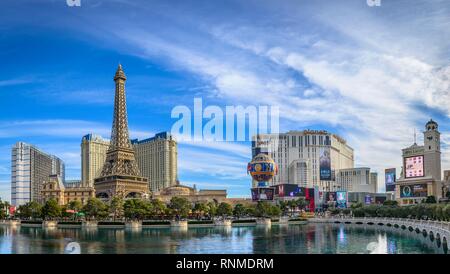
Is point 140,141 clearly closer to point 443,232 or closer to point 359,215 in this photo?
point 359,215

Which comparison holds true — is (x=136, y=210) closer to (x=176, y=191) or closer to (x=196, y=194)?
(x=196, y=194)

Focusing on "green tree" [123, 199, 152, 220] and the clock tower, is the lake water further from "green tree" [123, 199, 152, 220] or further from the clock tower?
the clock tower

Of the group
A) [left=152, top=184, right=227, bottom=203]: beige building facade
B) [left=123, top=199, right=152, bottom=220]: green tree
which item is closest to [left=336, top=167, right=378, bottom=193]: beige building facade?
[left=152, top=184, right=227, bottom=203]: beige building facade

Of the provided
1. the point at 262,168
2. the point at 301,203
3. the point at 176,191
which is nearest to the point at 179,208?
the point at 262,168

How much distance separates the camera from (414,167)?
76.8 m

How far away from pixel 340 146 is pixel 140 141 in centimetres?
5652

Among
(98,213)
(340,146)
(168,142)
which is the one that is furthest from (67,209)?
(340,146)

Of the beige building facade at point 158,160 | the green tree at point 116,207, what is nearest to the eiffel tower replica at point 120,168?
the green tree at point 116,207

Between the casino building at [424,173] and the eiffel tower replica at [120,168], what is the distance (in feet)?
160

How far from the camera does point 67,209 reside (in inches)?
2793

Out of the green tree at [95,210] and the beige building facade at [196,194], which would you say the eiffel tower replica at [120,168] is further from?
the green tree at [95,210]

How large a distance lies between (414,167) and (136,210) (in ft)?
151

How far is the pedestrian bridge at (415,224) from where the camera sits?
2892cm
